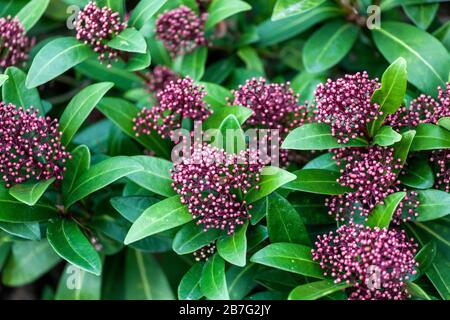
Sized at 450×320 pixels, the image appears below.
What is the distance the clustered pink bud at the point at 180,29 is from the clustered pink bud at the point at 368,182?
1.10m

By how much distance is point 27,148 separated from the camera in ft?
8.99

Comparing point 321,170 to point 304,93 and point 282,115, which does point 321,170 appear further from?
point 304,93

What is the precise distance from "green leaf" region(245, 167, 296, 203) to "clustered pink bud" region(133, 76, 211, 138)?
1.61ft

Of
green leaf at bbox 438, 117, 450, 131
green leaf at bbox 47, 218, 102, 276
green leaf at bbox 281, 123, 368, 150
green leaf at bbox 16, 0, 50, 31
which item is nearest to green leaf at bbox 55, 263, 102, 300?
green leaf at bbox 47, 218, 102, 276

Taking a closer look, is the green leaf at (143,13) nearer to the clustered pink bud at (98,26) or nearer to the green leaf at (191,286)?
the clustered pink bud at (98,26)

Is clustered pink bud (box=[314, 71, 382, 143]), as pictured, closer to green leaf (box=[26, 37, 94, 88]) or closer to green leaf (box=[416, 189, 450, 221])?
green leaf (box=[416, 189, 450, 221])

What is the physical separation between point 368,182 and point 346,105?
1.10 ft

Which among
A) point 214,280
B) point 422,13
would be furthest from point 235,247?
point 422,13

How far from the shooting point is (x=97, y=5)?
3.07m

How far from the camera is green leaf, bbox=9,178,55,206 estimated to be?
8.54 feet

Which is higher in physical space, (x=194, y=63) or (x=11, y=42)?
(x=11, y=42)

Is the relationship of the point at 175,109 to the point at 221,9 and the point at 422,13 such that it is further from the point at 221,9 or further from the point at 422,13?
the point at 422,13

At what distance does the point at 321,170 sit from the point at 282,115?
1.09ft

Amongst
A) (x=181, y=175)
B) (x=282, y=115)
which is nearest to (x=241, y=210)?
(x=181, y=175)
